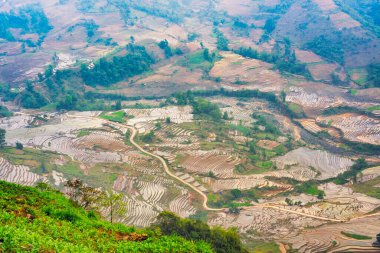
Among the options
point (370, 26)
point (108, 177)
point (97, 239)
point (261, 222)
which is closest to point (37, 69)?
point (108, 177)

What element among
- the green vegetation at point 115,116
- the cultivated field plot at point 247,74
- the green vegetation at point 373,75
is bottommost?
the green vegetation at point 115,116

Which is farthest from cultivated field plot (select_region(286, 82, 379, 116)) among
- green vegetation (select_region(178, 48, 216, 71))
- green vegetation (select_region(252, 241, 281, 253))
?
green vegetation (select_region(252, 241, 281, 253))

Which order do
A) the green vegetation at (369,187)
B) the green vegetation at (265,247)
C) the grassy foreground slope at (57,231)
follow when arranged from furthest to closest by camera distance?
the green vegetation at (369,187) → the green vegetation at (265,247) → the grassy foreground slope at (57,231)

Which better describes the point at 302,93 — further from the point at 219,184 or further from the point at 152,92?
the point at 219,184

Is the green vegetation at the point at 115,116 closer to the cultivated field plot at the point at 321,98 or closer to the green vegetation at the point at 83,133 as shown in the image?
the green vegetation at the point at 83,133

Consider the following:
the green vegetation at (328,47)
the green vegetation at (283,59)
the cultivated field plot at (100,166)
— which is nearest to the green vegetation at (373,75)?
the green vegetation at (328,47)

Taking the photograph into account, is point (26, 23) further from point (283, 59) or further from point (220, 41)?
point (283, 59)

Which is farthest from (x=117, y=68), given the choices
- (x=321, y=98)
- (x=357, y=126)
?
(x=357, y=126)

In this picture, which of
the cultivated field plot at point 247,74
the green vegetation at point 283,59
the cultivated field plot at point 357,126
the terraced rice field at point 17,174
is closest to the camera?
the terraced rice field at point 17,174
